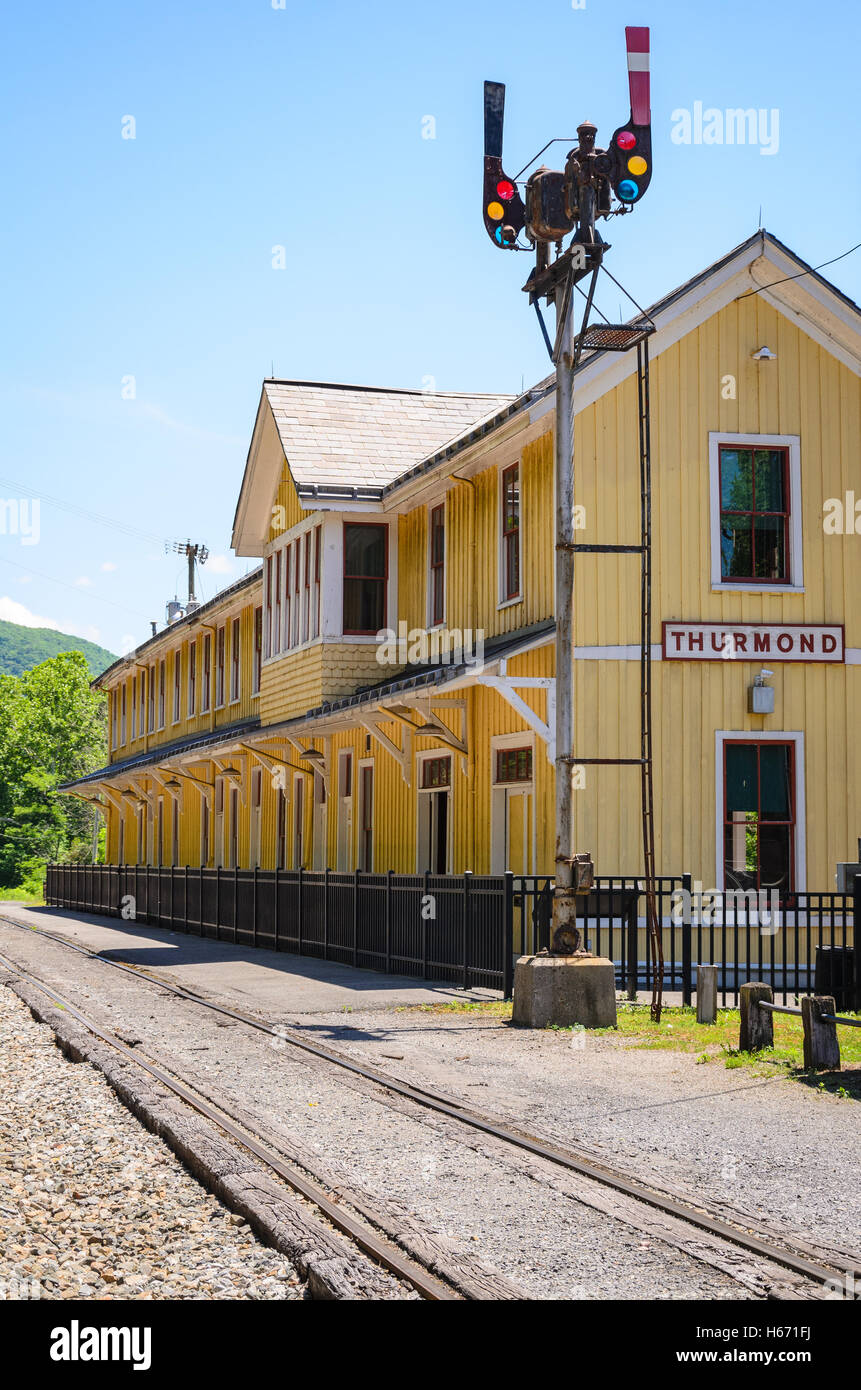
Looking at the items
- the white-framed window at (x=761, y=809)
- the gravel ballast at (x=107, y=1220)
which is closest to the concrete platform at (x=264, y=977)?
the white-framed window at (x=761, y=809)

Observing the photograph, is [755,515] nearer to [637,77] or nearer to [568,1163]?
[637,77]

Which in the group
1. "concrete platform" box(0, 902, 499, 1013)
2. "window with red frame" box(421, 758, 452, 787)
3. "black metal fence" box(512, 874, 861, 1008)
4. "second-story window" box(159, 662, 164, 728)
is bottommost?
"concrete platform" box(0, 902, 499, 1013)

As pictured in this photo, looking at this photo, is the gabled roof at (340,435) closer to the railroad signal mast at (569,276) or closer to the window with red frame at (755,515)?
the window with red frame at (755,515)

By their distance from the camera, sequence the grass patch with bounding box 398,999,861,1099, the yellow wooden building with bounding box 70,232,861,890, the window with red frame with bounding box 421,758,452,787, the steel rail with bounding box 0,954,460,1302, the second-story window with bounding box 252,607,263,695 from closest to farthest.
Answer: the steel rail with bounding box 0,954,460,1302
the grass patch with bounding box 398,999,861,1099
the yellow wooden building with bounding box 70,232,861,890
the window with red frame with bounding box 421,758,452,787
the second-story window with bounding box 252,607,263,695

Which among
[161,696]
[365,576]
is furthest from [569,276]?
[161,696]

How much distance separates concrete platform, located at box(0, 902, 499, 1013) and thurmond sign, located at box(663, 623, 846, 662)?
4.74 metres

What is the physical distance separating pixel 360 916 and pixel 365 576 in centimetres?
660

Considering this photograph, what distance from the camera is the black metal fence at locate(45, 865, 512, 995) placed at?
16.2 metres

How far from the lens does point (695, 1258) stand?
5.77m

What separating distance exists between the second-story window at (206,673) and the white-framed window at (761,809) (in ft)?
70.8

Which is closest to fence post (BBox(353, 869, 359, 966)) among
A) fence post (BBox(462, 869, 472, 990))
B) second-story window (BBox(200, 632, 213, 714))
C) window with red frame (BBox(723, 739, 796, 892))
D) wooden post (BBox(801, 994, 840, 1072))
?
fence post (BBox(462, 869, 472, 990))

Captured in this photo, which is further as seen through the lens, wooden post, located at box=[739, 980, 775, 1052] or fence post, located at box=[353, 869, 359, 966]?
fence post, located at box=[353, 869, 359, 966]

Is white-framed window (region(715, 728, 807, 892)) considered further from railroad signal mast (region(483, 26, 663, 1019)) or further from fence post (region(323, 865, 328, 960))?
fence post (region(323, 865, 328, 960))

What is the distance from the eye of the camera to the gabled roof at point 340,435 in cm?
2470
